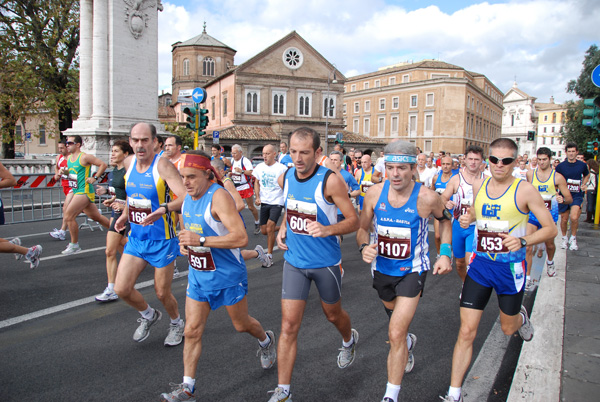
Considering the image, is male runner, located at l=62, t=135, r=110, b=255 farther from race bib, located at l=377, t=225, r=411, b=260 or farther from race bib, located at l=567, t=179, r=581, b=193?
race bib, located at l=567, t=179, r=581, b=193

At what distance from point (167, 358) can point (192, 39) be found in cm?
7478

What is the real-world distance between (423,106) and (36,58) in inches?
2394

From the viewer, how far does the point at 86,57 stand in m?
18.3

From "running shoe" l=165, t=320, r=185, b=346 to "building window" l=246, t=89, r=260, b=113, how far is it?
48.2 metres

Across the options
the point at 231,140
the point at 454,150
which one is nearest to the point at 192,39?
the point at 231,140

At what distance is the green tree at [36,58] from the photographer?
939 inches

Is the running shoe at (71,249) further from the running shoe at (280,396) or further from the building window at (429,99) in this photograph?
Result: the building window at (429,99)

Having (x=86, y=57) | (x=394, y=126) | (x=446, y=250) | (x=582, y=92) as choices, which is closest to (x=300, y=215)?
(x=446, y=250)

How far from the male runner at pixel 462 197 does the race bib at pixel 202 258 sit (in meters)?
3.47

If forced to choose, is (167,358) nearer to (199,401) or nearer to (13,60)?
(199,401)

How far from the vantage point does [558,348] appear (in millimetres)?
4172

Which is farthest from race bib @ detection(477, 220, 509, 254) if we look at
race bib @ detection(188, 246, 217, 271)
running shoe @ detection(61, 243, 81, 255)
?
running shoe @ detection(61, 243, 81, 255)

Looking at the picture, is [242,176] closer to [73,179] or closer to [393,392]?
[73,179]

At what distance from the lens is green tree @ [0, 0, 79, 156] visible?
2386 centimetres
